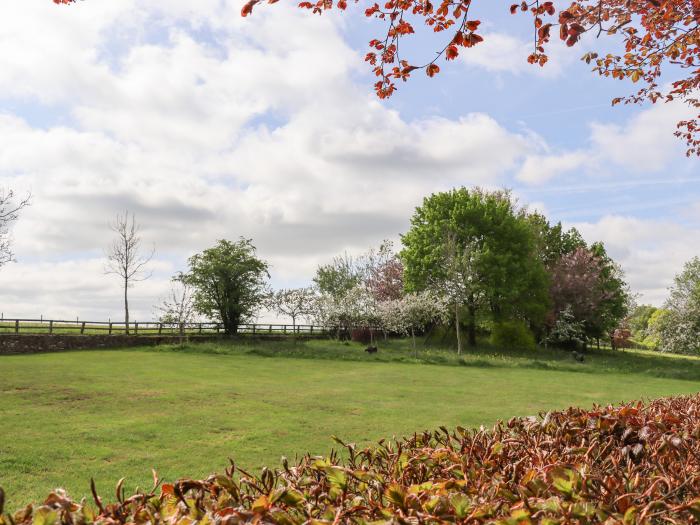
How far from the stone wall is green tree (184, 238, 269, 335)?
736 centimetres

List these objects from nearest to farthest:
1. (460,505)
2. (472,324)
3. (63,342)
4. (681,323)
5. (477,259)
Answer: (460,505) → (63,342) → (477,259) → (472,324) → (681,323)

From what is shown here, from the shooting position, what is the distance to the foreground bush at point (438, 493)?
5.66ft

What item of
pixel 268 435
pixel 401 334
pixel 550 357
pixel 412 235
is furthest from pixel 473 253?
pixel 268 435

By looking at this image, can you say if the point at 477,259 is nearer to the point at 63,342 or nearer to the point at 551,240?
the point at 551,240

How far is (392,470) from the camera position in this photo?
2627 millimetres

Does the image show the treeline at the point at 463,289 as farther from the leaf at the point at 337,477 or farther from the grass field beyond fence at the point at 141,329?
the leaf at the point at 337,477

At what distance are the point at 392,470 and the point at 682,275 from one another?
2979 inches

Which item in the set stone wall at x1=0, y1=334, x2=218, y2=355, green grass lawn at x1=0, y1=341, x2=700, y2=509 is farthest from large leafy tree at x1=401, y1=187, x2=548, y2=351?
stone wall at x1=0, y1=334, x2=218, y2=355

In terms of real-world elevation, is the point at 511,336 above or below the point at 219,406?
above

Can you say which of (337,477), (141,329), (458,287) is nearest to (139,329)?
(141,329)

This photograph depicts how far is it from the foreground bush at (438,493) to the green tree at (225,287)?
46.7m

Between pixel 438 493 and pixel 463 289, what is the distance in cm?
4324

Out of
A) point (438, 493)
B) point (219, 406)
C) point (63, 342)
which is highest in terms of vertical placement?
point (438, 493)

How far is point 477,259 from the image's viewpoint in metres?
44.1
